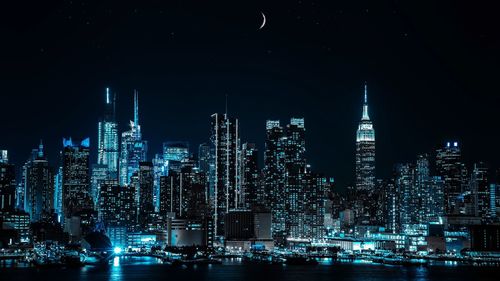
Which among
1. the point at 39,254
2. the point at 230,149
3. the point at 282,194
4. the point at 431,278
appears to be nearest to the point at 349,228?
the point at 282,194

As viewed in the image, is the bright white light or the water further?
the bright white light

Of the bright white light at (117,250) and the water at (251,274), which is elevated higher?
the water at (251,274)

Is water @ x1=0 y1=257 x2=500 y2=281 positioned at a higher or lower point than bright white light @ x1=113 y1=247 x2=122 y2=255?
higher

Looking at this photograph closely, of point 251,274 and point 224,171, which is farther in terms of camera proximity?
point 224,171

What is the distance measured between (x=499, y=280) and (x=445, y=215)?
67.9 metres

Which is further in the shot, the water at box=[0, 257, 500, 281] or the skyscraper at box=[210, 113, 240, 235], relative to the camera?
the skyscraper at box=[210, 113, 240, 235]

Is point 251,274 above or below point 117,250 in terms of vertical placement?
above

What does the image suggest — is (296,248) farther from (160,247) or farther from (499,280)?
(499,280)

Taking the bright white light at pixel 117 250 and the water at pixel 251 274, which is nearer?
the water at pixel 251 274

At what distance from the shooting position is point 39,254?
107 meters

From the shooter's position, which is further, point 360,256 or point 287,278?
point 360,256

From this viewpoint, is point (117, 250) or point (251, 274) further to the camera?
point (117, 250)

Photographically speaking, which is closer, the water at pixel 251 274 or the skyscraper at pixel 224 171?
the water at pixel 251 274

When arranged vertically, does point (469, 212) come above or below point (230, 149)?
below
